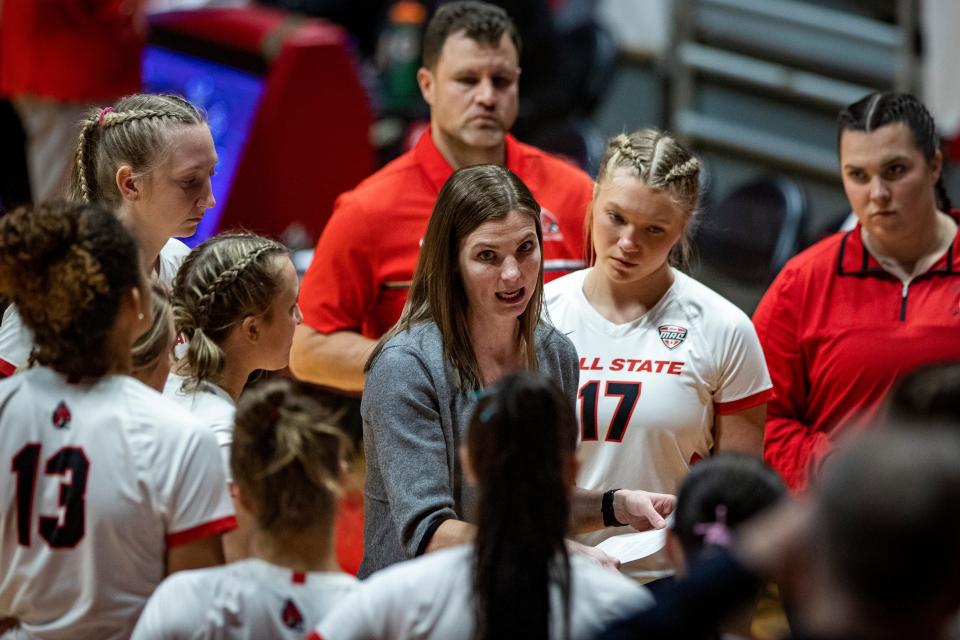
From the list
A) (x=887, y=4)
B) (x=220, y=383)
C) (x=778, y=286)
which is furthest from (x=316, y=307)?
(x=887, y=4)

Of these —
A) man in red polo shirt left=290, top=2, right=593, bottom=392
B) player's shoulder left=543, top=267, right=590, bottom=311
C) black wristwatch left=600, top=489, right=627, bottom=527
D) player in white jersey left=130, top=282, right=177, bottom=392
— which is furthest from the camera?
man in red polo shirt left=290, top=2, right=593, bottom=392

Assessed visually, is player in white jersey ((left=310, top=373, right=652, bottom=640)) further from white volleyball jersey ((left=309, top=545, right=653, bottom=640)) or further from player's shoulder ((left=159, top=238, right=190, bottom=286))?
player's shoulder ((left=159, top=238, right=190, bottom=286))

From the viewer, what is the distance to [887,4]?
739cm

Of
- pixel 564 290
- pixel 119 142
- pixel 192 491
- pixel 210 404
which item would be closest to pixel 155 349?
pixel 210 404

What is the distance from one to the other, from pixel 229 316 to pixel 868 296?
165 cm

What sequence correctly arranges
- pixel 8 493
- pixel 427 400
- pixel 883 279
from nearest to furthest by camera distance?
pixel 8 493
pixel 427 400
pixel 883 279

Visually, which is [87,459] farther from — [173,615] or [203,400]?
[203,400]

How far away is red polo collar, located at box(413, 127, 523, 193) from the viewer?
3.84m

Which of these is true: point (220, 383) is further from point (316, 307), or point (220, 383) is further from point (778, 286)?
point (778, 286)

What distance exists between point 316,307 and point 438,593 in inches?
68.0

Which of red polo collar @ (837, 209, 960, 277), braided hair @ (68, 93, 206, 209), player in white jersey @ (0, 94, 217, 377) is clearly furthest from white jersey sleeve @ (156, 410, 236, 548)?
red polo collar @ (837, 209, 960, 277)

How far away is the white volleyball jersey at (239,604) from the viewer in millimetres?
2102

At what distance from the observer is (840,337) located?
3449 millimetres

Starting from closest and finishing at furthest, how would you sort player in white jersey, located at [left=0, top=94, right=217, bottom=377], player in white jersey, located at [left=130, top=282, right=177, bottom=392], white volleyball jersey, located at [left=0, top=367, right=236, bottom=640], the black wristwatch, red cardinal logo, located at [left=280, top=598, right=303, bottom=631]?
red cardinal logo, located at [left=280, top=598, right=303, bottom=631] → white volleyball jersey, located at [left=0, top=367, right=236, bottom=640] → player in white jersey, located at [left=130, top=282, right=177, bottom=392] → the black wristwatch → player in white jersey, located at [left=0, top=94, right=217, bottom=377]
